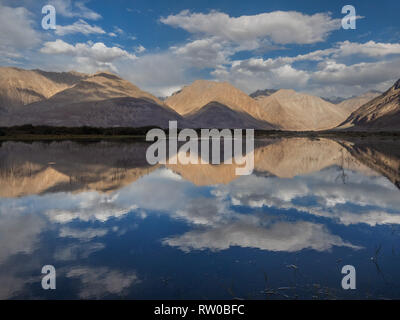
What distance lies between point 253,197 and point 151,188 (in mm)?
6472

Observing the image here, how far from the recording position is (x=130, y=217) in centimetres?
1366

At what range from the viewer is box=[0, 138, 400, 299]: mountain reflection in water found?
297 inches

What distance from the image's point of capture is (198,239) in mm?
10789

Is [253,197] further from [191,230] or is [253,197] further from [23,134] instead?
[23,134]

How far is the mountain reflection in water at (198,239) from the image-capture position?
7555 mm

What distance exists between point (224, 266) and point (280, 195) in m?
10.5

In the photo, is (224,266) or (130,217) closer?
(224,266)

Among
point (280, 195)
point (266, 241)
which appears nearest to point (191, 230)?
point (266, 241)

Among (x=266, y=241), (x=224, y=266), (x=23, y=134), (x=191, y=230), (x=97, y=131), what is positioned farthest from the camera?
(x=97, y=131)

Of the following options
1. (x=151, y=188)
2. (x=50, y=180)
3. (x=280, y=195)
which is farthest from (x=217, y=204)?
(x=50, y=180)
